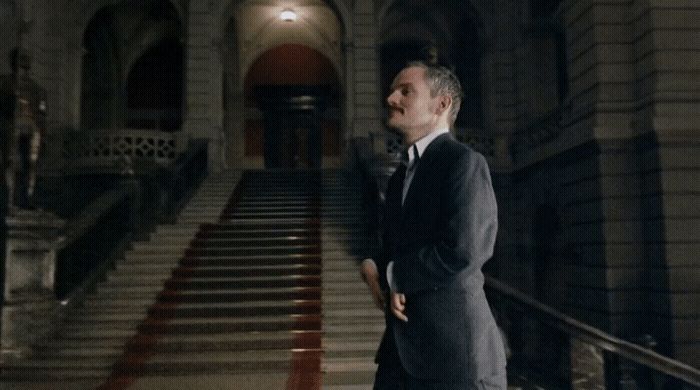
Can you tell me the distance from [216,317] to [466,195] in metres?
5.65

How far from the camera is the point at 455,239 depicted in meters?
1.69

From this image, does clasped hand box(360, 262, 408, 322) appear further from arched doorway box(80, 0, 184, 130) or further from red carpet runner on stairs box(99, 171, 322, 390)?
arched doorway box(80, 0, 184, 130)

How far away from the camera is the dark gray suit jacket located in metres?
1.71

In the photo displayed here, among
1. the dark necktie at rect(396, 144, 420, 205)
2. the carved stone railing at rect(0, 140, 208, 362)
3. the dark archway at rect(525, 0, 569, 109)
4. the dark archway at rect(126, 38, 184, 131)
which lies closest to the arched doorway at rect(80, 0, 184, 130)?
the dark archway at rect(126, 38, 184, 131)

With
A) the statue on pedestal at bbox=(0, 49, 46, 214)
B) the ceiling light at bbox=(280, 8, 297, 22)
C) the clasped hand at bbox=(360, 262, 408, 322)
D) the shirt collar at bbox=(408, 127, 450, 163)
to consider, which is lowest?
the clasped hand at bbox=(360, 262, 408, 322)

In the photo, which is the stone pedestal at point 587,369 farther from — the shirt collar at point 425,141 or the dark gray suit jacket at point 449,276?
the shirt collar at point 425,141

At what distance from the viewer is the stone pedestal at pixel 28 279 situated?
5918mm

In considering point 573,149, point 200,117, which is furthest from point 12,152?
point 573,149

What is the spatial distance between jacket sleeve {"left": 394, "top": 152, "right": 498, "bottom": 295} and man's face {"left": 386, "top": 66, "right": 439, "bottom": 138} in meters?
0.22

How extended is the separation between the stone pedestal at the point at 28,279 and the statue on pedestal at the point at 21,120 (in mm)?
760

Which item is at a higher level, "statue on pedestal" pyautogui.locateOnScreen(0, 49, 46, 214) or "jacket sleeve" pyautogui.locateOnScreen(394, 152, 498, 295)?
"statue on pedestal" pyautogui.locateOnScreen(0, 49, 46, 214)

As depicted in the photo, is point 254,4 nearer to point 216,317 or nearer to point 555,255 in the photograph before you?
point 555,255

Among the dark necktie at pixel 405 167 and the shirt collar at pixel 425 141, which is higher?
the shirt collar at pixel 425 141

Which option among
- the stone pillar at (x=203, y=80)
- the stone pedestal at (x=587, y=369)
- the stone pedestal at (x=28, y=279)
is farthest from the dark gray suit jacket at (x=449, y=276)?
the stone pillar at (x=203, y=80)
